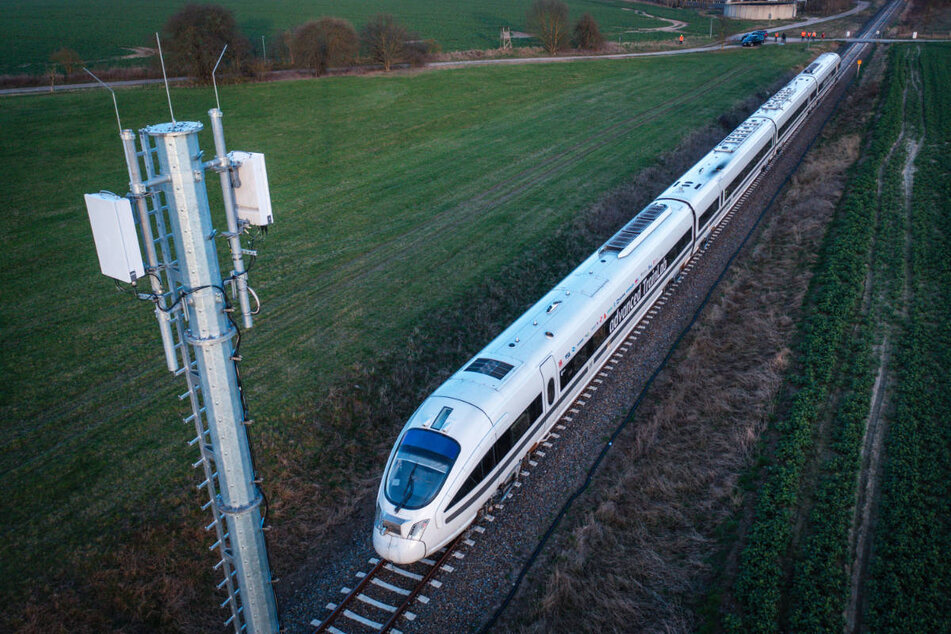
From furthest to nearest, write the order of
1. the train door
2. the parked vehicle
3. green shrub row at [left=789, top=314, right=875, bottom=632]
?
the parked vehicle → the train door → green shrub row at [left=789, top=314, right=875, bottom=632]

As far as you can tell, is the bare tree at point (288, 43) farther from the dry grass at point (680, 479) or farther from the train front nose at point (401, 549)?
the train front nose at point (401, 549)

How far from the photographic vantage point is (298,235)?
2852 centimetres

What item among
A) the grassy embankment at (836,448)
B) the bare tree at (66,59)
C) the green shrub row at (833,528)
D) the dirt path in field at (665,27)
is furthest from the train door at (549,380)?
the dirt path in field at (665,27)

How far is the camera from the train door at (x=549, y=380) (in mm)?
15531

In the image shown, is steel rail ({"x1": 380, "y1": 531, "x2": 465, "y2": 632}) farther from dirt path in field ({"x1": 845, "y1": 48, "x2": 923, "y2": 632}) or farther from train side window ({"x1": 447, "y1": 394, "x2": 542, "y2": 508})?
dirt path in field ({"x1": 845, "y1": 48, "x2": 923, "y2": 632})

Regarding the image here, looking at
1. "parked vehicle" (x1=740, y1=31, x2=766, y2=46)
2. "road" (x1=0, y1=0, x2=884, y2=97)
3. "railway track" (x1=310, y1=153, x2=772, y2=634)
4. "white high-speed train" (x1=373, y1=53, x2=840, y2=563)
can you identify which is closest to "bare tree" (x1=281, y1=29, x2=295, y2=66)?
"road" (x1=0, y1=0, x2=884, y2=97)

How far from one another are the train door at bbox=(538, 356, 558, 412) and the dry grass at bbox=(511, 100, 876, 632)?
84.3 inches

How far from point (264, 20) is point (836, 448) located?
314 feet

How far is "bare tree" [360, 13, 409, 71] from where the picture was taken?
63.8m

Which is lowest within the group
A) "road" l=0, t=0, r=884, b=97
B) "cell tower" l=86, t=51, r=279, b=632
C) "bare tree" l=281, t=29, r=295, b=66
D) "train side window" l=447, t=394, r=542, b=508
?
"train side window" l=447, t=394, r=542, b=508

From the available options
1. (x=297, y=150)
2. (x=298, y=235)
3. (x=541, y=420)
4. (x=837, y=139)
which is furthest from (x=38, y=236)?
(x=837, y=139)

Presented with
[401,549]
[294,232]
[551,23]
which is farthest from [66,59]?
[401,549]

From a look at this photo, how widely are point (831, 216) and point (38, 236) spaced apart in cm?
3529

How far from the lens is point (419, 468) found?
1290cm
